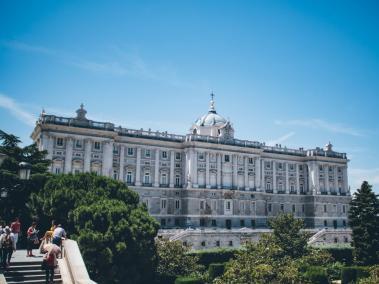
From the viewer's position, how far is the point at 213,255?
1601 inches

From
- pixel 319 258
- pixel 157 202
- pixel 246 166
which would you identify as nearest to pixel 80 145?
pixel 157 202

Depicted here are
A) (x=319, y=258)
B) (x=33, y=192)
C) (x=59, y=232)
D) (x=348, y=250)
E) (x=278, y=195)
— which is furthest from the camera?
(x=278, y=195)

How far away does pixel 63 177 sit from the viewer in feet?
102

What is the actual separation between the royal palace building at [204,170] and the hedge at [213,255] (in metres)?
9.87

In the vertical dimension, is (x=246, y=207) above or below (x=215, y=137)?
below

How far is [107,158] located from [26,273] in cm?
4087

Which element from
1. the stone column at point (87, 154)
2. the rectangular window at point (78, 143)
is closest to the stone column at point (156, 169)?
the stone column at point (87, 154)

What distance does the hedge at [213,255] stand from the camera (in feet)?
131

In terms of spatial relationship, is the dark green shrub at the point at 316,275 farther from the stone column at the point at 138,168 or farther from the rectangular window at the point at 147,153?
the rectangular window at the point at 147,153

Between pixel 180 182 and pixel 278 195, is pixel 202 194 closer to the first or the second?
pixel 180 182

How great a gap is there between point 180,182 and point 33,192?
34.9 meters

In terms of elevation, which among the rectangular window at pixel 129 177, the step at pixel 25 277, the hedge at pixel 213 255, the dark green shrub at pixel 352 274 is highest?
the rectangular window at pixel 129 177

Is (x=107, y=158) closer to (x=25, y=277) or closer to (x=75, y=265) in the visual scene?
(x=25, y=277)

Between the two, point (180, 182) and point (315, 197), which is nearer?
point (180, 182)
